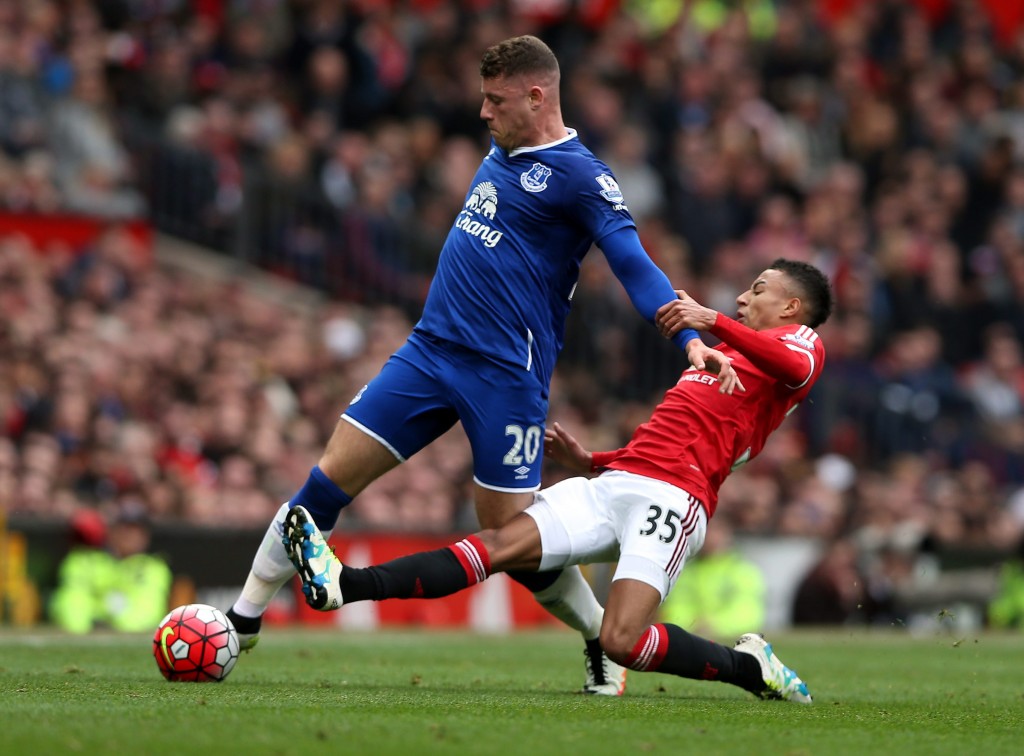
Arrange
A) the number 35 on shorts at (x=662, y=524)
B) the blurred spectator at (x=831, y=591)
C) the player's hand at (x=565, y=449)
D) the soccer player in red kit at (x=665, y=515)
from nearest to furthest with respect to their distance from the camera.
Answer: the soccer player in red kit at (x=665, y=515) < the number 35 on shorts at (x=662, y=524) < the player's hand at (x=565, y=449) < the blurred spectator at (x=831, y=591)

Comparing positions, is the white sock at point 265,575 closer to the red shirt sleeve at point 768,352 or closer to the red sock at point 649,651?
the red sock at point 649,651

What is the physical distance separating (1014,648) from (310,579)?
25.9 ft

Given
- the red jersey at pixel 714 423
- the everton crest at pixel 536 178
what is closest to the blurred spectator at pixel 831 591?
the red jersey at pixel 714 423

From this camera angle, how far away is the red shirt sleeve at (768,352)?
686 cm

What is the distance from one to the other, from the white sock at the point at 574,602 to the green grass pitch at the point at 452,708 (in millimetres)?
303

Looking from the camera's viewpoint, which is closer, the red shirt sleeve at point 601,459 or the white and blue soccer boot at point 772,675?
the white and blue soccer boot at point 772,675

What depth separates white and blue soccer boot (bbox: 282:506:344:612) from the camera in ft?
21.5

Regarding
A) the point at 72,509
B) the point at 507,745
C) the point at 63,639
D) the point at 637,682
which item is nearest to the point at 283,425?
the point at 72,509

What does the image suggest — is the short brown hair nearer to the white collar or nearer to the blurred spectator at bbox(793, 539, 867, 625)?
the white collar

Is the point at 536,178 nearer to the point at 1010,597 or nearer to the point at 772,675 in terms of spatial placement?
the point at 772,675

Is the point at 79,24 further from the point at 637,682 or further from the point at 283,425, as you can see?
the point at 637,682

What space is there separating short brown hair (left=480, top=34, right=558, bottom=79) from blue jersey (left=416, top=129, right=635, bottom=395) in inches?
12.7

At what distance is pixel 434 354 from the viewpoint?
7.22 m

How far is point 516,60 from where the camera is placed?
283 inches
